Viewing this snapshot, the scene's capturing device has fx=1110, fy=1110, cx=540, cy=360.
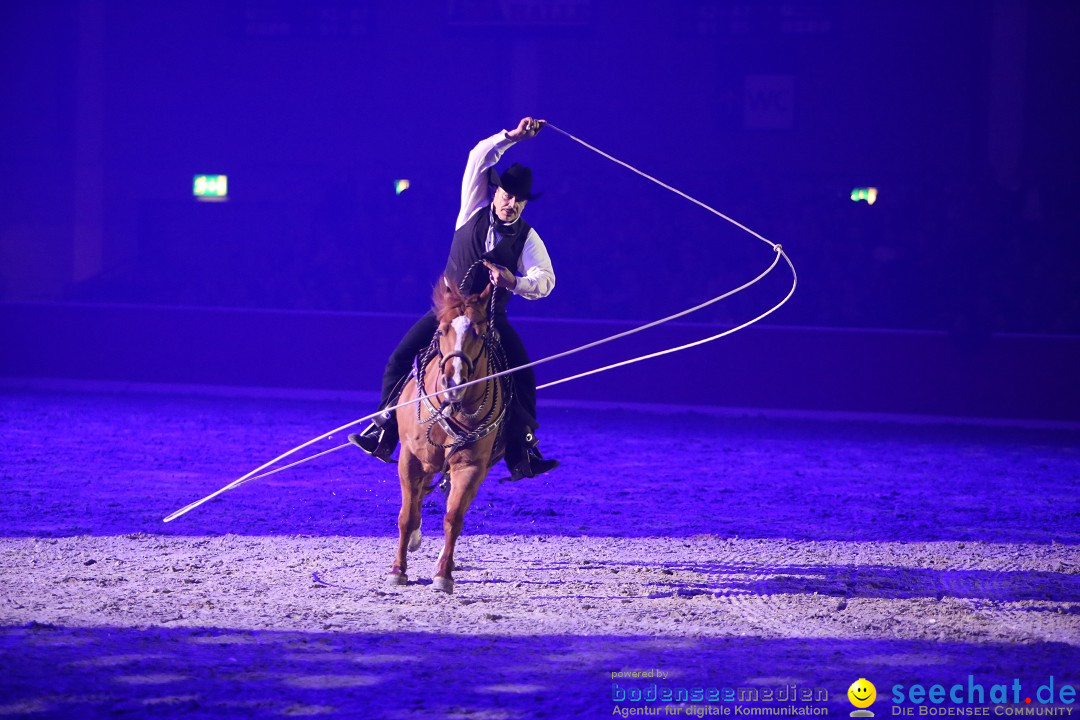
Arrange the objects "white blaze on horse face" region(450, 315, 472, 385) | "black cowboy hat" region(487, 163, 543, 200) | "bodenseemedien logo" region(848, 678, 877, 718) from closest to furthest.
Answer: "bodenseemedien logo" region(848, 678, 877, 718)
"white blaze on horse face" region(450, 315, 472, 385)
"black cowboy hat" region(487, 163, 543, 200)

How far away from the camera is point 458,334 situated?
218 inches

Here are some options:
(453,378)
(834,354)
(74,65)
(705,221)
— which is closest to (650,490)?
(453,378)

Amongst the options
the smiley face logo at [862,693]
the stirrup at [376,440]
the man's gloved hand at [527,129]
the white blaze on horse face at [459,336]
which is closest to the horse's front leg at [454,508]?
the stirrup at [376,440]

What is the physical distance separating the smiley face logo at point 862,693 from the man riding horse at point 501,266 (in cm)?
240

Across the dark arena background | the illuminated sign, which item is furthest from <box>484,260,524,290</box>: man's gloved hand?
the illuminated sign

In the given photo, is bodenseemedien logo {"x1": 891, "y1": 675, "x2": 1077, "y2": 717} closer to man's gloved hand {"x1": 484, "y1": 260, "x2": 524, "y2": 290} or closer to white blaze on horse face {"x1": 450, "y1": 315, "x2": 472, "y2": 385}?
white blaze on horse face {"x1": 450, "y1": 315, "x2": 472, "y2": 385}

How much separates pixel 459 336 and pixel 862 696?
2.48 metres

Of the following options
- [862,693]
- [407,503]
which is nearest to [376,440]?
[407,503]

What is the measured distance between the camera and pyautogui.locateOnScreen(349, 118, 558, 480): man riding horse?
5.97m

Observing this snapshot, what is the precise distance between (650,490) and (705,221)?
11156 millimetres

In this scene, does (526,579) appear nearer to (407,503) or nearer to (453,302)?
(407,503)

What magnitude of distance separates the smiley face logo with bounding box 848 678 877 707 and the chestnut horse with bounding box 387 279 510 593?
2.25 meters

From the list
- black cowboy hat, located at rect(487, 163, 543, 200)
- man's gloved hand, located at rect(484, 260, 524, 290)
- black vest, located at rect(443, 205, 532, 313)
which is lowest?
man's gloved hand, located at rect(484, 260, 524, 290)

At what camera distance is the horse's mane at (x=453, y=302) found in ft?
18.5
